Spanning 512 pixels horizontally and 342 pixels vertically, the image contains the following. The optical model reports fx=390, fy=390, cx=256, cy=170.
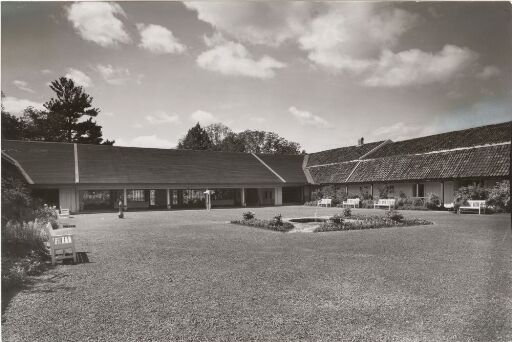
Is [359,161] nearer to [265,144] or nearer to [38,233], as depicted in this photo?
[38,233]

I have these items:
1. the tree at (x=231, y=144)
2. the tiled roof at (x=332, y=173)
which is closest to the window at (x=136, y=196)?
the tiled roof at (x=332, y=173)

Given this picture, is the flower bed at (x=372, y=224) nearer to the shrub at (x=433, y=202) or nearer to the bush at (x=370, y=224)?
the bush at (x=370, y=224)

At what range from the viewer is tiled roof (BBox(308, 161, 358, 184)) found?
36.8 meters

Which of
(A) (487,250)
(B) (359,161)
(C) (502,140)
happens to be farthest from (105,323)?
(B) (359,161)

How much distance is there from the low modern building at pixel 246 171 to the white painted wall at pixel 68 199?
0.07m

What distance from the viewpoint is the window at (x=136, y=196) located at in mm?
33906

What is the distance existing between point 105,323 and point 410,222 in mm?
14990

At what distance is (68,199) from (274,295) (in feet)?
88.3

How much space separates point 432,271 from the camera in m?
8.02

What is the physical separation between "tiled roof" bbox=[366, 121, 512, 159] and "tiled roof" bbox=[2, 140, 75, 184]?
26.2m

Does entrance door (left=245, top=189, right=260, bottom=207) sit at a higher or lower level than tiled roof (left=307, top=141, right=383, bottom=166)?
lower

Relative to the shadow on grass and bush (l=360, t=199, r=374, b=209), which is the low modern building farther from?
the shadow on grass

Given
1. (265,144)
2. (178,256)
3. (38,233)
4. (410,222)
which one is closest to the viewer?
(178,256)

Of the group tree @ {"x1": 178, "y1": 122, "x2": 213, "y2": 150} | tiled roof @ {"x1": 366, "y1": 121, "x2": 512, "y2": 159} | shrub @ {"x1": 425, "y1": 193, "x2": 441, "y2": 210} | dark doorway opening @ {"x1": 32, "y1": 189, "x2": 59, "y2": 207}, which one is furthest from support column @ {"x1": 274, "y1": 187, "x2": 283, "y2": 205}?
tree @ {"x1": 178, "y1": 122, "x2": 213, "y2": 150}
